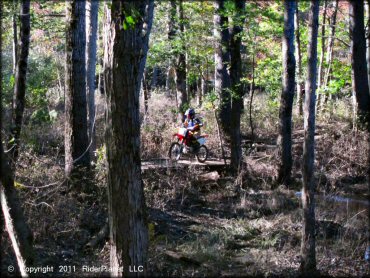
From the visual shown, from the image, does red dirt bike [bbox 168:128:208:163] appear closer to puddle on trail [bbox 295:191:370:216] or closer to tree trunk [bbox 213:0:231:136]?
tree trunk [bbox 213:0:231:136]

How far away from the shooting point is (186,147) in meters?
12.7

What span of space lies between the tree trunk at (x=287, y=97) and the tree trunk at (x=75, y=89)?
217 inches

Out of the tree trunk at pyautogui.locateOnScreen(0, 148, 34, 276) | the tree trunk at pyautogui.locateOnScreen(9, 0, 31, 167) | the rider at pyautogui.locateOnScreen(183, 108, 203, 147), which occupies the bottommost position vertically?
the tree trunk at pyautogui.locateOnScreen(0, 148, 34, 276)

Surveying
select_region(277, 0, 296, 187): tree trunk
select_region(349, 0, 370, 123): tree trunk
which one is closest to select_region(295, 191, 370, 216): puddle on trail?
select_region(277, 0, 296, 187): tree trunk

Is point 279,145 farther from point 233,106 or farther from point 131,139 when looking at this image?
point 131,139

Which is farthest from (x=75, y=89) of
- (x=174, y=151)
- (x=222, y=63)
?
(x=222, y=63)

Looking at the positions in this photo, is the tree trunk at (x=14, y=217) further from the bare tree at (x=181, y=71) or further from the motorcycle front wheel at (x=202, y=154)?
the bare tree at (x=181, y=71)

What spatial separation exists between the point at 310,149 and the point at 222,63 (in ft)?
25.9

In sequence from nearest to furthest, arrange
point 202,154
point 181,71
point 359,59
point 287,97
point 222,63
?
point 287,97
point 202,154
point 222,63
point 359,59
point 181,71

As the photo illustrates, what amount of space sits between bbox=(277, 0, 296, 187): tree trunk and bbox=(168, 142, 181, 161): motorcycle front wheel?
2.92 meters

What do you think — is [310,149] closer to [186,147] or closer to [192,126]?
[192,126]

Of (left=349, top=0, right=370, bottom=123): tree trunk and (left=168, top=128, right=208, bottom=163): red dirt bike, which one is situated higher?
(left=349, top=0, right=370, bottom=123): tree trunk

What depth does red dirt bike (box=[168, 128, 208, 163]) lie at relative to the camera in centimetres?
1258

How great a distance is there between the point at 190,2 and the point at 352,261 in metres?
12.2
